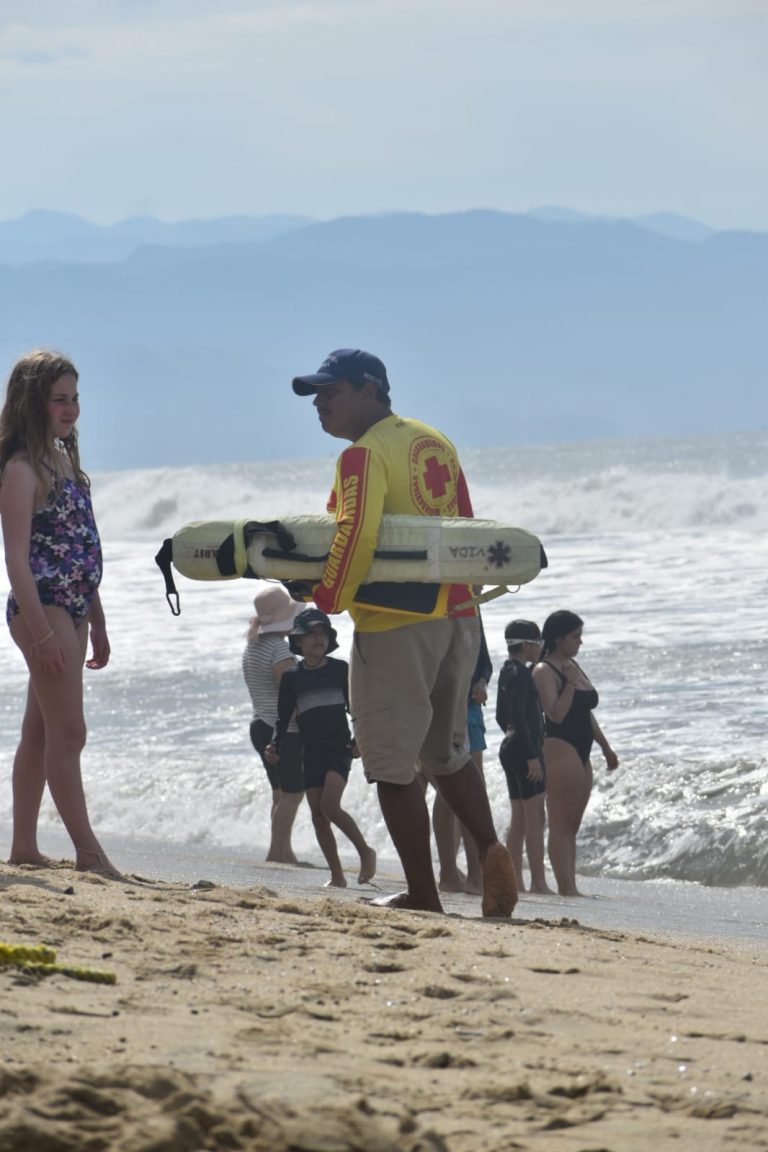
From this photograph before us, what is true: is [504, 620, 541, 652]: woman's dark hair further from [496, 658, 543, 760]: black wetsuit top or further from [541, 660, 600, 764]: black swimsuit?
[496, 658, 543, 760]: black wetsuit top

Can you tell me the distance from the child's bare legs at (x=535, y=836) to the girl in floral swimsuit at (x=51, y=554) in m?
3.01

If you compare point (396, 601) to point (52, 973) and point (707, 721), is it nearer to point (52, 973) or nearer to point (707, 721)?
point (52, 973)

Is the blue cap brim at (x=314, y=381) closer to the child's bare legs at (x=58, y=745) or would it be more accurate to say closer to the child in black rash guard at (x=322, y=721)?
the child's bare legs at (x=58, y=745)

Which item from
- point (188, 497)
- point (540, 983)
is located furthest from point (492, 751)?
point (188, 497)

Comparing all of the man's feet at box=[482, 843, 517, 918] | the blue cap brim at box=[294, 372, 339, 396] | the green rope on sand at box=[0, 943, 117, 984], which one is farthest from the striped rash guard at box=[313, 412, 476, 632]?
the green rope on sand at box=[0, 943, 117, 984]

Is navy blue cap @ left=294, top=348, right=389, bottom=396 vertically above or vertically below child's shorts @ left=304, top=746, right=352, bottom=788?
above

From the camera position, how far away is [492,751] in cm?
1143

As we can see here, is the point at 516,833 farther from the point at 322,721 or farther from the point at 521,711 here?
the point at 322,721

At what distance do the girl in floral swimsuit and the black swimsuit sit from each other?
3.21 m

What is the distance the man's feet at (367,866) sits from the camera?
7.90 m

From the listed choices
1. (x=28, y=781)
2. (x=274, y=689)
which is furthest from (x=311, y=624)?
(x=28, y=781)

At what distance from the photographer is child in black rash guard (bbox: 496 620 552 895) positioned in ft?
26.4

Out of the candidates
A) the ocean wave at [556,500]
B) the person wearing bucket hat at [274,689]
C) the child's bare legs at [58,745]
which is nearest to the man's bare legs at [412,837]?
the child's bare legs at [58,745]

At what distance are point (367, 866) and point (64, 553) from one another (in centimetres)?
304
